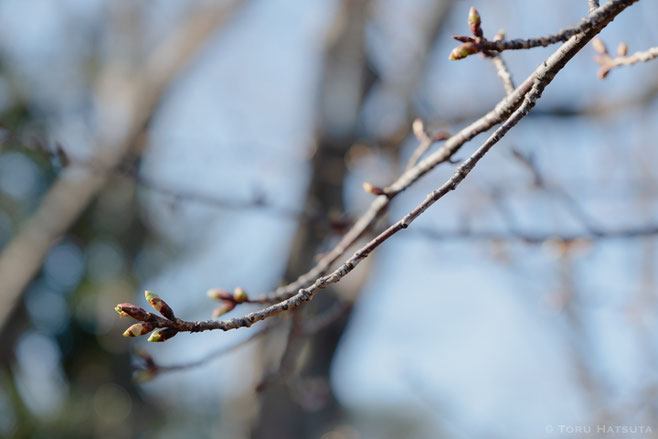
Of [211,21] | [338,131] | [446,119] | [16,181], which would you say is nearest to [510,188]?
[446,119]

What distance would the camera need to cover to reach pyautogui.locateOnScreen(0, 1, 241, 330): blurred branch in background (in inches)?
147

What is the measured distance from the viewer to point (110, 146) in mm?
3885

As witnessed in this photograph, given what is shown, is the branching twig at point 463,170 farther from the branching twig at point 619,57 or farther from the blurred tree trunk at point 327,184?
the blurred tree trunk at point 327,184

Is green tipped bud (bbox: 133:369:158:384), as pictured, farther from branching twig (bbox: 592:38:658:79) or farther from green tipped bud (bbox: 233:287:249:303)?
branching twig (bbox: 592:38:658:79)

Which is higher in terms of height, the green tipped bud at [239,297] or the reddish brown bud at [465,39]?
the reddish brown bud at [465,39]

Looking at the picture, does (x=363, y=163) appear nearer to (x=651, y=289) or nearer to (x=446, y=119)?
(x=446, y=119)

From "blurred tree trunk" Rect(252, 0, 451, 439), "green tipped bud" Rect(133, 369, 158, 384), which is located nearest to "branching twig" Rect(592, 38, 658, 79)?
"green tipped bud" Rect(133, 369, 158, 384)

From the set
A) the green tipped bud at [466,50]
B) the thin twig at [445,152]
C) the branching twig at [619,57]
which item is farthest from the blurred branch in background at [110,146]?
the green tipped bud at [466,50]

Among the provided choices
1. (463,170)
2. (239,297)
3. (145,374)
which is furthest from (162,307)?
(145,374)

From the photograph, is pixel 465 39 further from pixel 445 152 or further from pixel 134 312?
pixel 134 312

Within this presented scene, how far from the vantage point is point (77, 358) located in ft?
20.5

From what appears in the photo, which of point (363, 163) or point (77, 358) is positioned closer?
point (363, 163)

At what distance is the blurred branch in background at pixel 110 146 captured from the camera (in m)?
3.72

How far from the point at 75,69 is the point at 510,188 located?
6680mm
